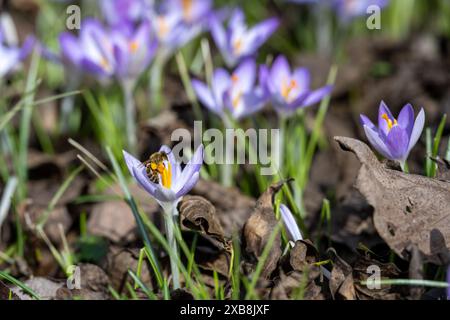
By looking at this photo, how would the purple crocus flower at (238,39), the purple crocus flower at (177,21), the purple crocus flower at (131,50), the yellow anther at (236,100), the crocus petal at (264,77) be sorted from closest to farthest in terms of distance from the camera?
the crocus petal at (264,77) → the yellow anther at (236,100) → the purple crocus flower at (131,50) → the purple crocus flower at (238,39) → the purple crocus flower at (177,21)

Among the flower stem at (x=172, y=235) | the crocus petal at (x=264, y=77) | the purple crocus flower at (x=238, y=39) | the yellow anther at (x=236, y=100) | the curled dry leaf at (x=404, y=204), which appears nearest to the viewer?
the curled dry leaf at (x=404, y=204)

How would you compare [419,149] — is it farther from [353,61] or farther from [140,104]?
[140,104]

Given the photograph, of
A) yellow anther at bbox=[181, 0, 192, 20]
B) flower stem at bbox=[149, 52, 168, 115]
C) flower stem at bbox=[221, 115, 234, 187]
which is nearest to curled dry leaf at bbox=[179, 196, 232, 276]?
flower stem at bbox=[221, 115, 234, 187]

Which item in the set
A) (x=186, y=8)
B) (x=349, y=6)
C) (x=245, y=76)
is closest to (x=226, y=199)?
(x=245, y=76)

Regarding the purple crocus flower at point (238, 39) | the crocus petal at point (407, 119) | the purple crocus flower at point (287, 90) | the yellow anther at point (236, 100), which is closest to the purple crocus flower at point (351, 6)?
the purple crocus flower at point (238, 39)

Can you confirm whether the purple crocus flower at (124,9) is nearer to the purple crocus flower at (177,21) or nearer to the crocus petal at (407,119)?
the purple crocus flower at (177,21)

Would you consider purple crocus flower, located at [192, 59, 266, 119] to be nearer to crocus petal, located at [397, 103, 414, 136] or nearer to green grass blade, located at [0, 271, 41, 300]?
crocus petal, located at [397, 103, 414, 136]
